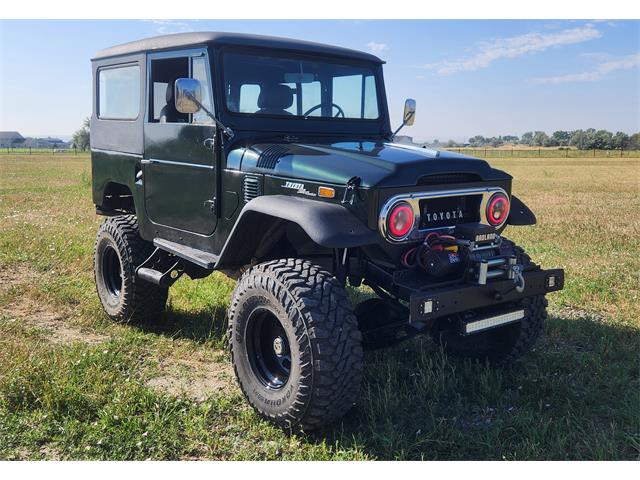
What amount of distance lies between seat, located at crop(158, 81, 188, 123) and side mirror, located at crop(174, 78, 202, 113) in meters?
0.97

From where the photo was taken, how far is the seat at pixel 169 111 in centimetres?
493

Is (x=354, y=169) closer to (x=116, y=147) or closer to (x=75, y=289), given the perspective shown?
(x=116, y=147)

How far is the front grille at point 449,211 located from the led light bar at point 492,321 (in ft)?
2.13

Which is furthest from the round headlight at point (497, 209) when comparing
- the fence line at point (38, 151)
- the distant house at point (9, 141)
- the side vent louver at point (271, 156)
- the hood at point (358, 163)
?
the distant house at point (9, 141)

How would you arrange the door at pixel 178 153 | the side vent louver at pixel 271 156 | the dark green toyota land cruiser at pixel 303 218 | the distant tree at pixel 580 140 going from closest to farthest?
the dark green toyota land cruiser at pixel 303 218 < the side vent louver at pixel 271 156 < the door at pixel 178 153 < the distant tree at pixel 580 140

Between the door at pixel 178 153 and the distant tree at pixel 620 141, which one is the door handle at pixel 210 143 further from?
the distant tree at pixel 620 141

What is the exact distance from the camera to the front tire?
3.33 metres

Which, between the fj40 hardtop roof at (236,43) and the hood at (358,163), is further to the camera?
the fj40 hardtop roof at (236,43)

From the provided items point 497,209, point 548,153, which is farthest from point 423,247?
point 548,153

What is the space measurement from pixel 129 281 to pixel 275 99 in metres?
2.14

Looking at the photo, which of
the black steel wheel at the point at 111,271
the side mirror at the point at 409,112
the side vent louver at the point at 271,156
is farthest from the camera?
the black steel wheel at the point at 111,271

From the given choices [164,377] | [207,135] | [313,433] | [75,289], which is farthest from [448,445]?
[75,289]

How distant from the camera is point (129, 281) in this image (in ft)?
17.7

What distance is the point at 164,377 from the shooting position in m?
4.45
